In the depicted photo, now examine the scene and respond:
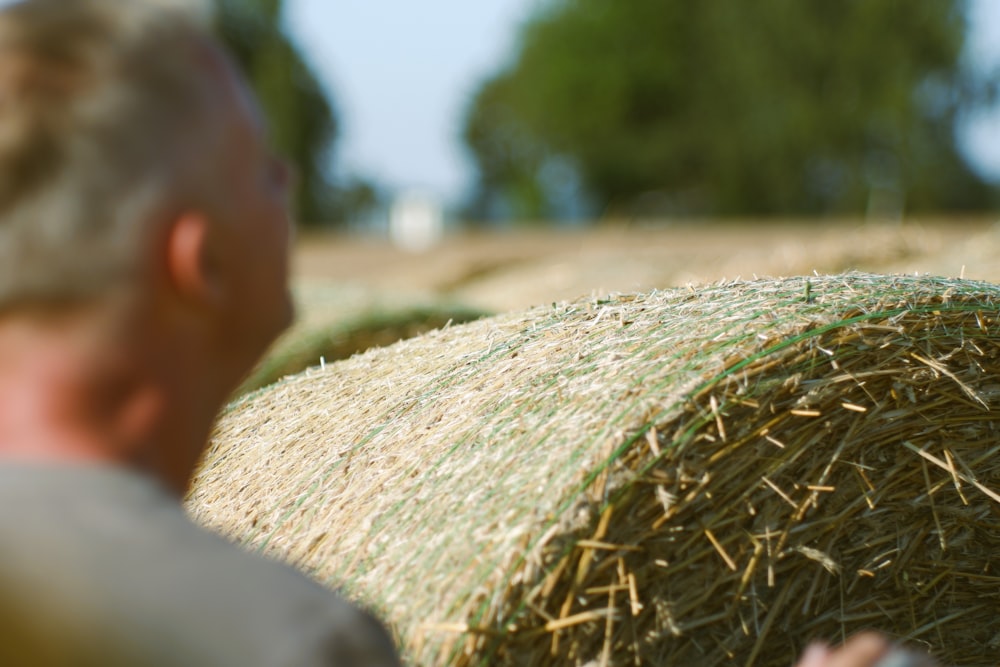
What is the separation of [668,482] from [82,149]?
4.75ft

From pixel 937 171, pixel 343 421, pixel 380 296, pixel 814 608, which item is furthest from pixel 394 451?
pixel 937 171

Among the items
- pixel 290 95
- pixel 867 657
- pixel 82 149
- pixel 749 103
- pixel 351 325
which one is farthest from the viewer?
pixel 290 95

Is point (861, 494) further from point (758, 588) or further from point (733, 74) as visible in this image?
point (733, 74)

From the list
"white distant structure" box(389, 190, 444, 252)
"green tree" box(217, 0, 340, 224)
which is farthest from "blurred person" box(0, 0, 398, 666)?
"green tree" box(217, 0, 340, 224)

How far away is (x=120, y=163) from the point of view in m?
1.19

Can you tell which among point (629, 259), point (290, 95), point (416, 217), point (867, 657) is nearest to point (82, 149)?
point (867, 657)

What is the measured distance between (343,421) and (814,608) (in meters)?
1.17

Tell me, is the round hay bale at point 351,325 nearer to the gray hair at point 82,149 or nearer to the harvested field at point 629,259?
the harvested field at point 629,259

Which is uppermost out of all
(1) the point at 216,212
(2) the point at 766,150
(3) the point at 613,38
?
(1) the point at 216,212

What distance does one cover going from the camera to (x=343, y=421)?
2857mm

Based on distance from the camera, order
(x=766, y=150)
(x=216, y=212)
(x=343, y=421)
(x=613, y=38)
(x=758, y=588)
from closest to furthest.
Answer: (x=216, y=212)
(x=758, y=588)
(x=343, y=421)
(x=766, y=150)
(x=613, y=38)

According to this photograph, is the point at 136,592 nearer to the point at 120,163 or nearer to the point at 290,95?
the point at 120,163

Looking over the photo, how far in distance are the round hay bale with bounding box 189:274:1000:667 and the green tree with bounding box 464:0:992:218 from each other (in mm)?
32932

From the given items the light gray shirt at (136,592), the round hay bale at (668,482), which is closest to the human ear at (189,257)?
the light gray shirt at (136,592)
